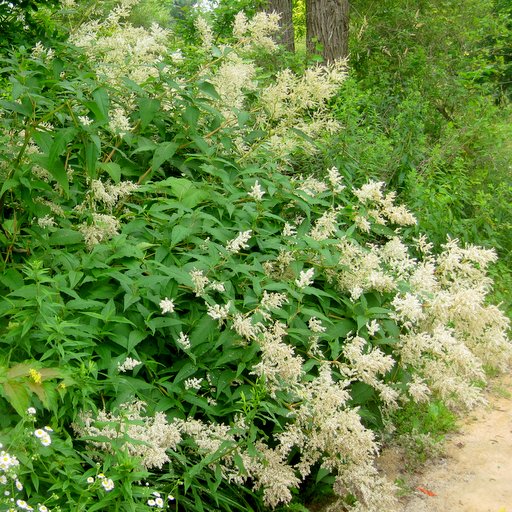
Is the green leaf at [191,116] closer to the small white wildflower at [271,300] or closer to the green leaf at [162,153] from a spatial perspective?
the green leaf at [162,153]

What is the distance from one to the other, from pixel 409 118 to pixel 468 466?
9.52ft

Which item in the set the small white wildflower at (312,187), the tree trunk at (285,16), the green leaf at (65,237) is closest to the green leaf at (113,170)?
the green leaf at (65,237)

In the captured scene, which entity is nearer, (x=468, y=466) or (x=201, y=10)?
(x=468, y=466)

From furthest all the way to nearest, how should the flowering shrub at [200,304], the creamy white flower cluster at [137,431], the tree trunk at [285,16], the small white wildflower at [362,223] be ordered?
the tree trunk at [285,16]
the small white wildflower at [362,223]
the flowering shrub at [200,304]
the creamy white flower cluster at [137,431]

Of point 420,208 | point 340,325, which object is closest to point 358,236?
point 340,325

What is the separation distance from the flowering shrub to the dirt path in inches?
20.2

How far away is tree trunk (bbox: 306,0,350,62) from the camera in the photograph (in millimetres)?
9430

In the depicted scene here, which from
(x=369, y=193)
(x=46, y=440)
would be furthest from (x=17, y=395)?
(x=369, y=193)

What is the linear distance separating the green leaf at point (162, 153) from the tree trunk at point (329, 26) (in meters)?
5.57

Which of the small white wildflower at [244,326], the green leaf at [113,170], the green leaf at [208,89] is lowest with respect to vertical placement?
the small white wildflower at [244,326]

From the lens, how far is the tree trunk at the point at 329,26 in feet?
30.9

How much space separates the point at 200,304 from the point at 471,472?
201cm

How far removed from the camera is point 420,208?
5754 mm

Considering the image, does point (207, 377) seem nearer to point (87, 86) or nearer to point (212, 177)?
point (212, 177)
